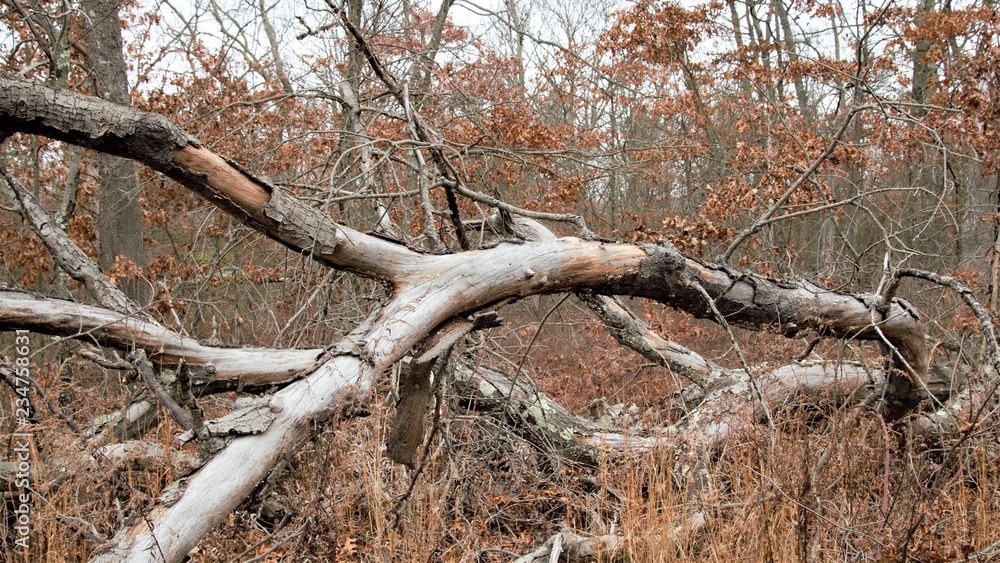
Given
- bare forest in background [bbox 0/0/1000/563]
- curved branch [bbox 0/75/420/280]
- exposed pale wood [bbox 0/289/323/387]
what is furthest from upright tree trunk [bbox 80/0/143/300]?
exposed pale wood [bbox 0/289/323/387]

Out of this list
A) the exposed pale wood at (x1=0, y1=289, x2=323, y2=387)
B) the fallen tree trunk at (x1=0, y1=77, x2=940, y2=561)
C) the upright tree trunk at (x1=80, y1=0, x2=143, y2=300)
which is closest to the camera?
the fallen tree trunk at (x1=0, y1=77, x2=940, y2=561)

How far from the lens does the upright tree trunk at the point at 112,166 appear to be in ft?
25.1

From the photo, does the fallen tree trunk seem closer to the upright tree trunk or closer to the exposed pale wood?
the exposed pale wood

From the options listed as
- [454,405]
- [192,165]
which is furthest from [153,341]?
[454,405]

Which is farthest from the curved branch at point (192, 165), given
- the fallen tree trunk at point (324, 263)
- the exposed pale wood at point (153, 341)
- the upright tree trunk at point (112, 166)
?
the upright tree trunk at point (112, 166)

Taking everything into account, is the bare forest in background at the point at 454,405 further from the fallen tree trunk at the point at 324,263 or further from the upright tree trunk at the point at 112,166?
the upright tree trunk at the point at 112,166

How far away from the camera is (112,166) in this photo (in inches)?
316

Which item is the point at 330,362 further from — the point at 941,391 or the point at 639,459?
the point at 941,391

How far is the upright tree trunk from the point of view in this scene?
25.1 feet

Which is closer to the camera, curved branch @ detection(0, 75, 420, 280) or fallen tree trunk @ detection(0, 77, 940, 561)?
fallen tree trunk @ detection(0, 77, 940, 561)

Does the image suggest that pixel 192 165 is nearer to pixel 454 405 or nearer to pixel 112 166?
pixel 454 405

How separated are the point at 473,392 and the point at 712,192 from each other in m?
4.57

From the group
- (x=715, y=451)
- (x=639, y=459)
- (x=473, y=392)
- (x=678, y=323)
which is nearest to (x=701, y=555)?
(x=639, y=459)

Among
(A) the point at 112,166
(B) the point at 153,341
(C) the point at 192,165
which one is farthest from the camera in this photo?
(A) the point at 112,166
